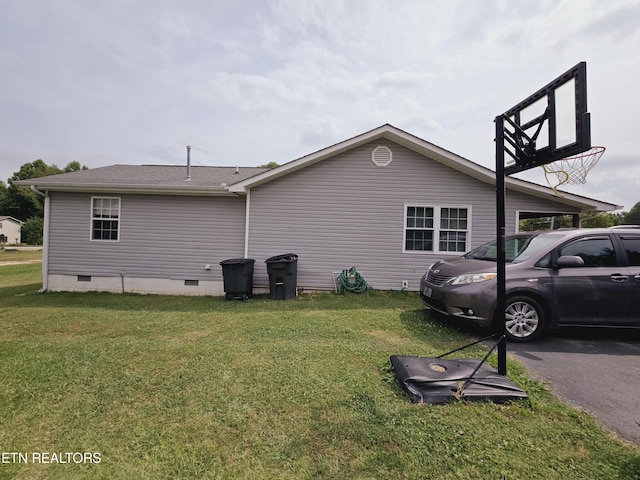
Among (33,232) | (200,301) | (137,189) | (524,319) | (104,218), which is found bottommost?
(200,301)

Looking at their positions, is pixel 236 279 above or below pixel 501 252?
below

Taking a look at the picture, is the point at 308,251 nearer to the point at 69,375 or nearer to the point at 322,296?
the point at 322,296

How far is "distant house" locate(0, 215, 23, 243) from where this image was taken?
4531cm

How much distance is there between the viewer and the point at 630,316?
4.12m

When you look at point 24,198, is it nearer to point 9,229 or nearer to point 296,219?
point 9,229

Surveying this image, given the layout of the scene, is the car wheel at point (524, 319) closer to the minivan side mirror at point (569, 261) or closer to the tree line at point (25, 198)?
the minivan side mirror at point (569, 261)

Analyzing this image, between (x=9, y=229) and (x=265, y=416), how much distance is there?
6720cm

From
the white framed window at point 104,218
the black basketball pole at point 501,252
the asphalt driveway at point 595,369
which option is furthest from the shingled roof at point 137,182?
the asphalt driveway at point 595,369

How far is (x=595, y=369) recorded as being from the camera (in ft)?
11.1

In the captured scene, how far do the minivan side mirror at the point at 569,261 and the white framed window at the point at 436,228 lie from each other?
11.6 feet

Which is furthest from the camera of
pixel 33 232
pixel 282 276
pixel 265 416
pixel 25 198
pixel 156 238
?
pixel 25 198

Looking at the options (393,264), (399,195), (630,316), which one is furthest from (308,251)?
(630,316)

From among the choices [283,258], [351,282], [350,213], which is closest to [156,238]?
[283,258]

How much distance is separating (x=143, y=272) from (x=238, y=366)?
621cm
